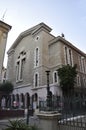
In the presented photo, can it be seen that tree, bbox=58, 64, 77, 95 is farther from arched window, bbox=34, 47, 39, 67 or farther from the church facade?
arched window, bbox=34, 47, 39, 67

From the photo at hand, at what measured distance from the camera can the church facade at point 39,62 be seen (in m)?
22.2

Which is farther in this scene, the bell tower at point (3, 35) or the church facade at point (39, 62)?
the church facade at point (39, 62)

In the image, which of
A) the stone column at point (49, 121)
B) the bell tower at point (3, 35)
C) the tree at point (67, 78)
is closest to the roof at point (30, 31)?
the tree at point (67, 78)

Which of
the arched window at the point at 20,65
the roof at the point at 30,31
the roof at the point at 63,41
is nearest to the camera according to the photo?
the roof at the point at 63,41

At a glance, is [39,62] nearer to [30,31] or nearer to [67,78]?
[67,78]

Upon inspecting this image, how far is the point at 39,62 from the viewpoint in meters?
23.2

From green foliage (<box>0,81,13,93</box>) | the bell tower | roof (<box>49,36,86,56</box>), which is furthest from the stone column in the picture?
green foliage (<box>0,81,13,93</box>)

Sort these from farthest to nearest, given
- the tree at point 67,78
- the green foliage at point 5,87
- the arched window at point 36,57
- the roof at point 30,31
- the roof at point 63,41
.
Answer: the roof at point 30,31, the green foliage at point 5,87, the arched window at point 36,57, the roof at point 63,41, the tree at point 67,78

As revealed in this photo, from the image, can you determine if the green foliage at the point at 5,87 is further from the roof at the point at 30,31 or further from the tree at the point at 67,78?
the roof at the point at 30,31

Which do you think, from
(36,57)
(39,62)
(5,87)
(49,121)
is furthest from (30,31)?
(49,121)

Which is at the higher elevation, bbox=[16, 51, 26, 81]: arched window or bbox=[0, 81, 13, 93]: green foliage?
bbox=[16, 51, 26, 81]: arched window

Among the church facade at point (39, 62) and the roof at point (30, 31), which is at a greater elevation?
the roof at point (30, 31)

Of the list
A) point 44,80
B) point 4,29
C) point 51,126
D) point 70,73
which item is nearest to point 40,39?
point 44,80

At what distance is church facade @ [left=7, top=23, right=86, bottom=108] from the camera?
2217 cm
